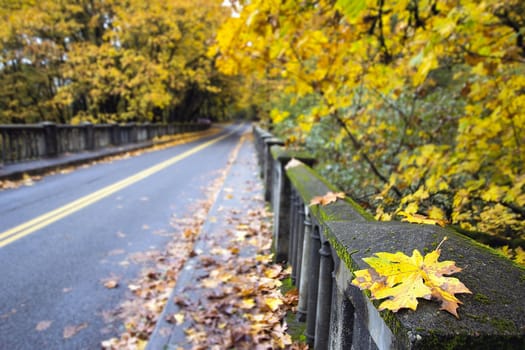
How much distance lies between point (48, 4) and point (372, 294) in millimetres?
25338

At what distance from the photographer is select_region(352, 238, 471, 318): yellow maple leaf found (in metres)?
0.94

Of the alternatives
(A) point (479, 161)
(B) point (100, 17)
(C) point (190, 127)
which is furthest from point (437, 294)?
(C) point (190, 127)

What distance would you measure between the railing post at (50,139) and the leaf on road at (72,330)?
403 inches

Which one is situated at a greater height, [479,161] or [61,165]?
[479,161]

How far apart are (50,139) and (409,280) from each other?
1319 centimetres

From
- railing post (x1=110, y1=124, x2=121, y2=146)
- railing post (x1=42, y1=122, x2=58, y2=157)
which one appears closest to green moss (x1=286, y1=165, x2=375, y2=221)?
railing post (x1=42, y1=122, x2=58, y2=157)

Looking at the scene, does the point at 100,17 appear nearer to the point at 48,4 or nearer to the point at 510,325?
the point at 48,4

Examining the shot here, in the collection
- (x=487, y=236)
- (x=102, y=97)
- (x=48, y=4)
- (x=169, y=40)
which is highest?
(x=48, y=4)

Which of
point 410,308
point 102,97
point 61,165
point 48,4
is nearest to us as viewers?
point 410,308

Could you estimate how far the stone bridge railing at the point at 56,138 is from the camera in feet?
32.7

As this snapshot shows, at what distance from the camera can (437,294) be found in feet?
3.15

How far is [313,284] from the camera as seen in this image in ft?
7.58

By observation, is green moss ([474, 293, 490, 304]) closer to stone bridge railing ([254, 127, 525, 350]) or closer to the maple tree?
stone bridge railing ([254, 127, 525, 350])

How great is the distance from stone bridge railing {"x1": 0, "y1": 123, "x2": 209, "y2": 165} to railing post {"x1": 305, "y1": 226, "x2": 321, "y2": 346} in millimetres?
10566
